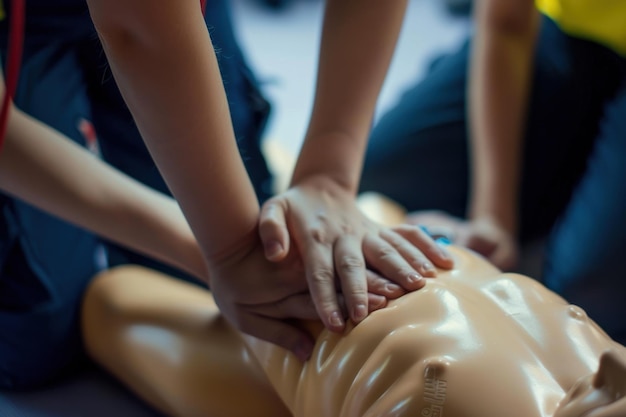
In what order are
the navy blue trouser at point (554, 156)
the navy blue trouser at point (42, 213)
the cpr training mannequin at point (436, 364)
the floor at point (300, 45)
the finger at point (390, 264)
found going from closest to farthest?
the cpr training mannequin at point (436, 364), the finger at point (390, 264), the navy blue trouser at point (42, 213), the navy blue trouser at point (554, 156), the floor at point (300, 45)

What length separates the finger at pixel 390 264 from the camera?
56cm

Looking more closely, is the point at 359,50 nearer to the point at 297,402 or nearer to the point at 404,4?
the point at 404,4

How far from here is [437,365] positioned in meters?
0.47

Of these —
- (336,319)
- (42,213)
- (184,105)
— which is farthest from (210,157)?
(42,213)

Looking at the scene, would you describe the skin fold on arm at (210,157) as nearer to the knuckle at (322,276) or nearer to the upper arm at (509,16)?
the knuckle at (322,276)

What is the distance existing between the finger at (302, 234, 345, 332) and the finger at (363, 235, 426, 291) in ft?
0.11

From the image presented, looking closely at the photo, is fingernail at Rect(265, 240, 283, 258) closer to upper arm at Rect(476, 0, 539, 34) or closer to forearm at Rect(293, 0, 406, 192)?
forearm at Rect(293, 0, 406, 192)

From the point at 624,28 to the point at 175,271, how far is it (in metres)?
0.66

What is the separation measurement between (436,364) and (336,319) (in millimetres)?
107

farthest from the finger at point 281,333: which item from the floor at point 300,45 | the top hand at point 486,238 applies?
the floor at point 300,45

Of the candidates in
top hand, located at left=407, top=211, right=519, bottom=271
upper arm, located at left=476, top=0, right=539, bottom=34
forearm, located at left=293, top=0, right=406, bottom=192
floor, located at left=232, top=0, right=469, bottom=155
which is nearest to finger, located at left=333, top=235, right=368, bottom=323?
forearm, located at left=293, top=0, right=406, bottom=192

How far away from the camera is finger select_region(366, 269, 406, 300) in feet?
1.85

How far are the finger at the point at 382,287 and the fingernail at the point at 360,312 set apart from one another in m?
0.02

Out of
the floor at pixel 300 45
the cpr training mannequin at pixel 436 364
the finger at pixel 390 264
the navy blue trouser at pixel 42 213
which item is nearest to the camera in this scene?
the cpr training mannequin at pixel 436 364
